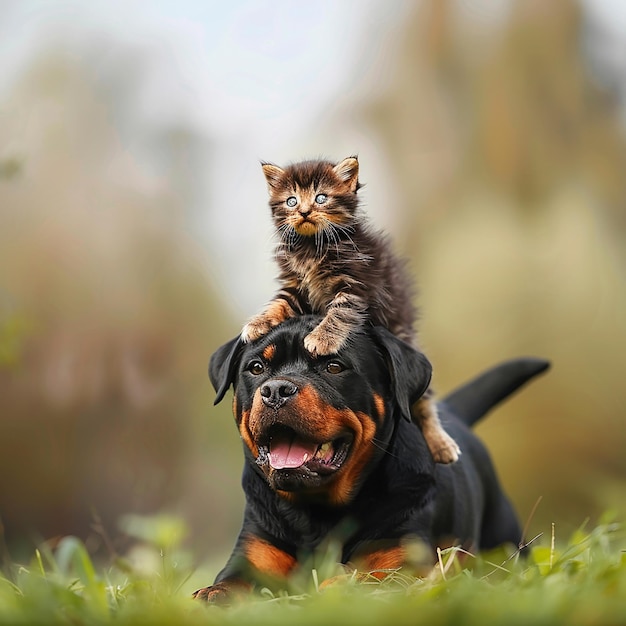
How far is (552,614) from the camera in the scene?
1.57m

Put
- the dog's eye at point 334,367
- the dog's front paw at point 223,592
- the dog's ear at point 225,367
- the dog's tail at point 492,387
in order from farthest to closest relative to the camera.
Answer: the dog's tail at point 492,387 → the dog's ear at point 225,367 → the dog's eye at point 334,367 → the dog's front paw at point 223,592

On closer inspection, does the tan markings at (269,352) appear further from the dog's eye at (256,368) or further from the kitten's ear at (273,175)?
the kitten's ear at (273,175)

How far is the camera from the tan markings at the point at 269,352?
104 inches

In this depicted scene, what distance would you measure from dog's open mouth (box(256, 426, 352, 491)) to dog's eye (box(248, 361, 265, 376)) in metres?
0.24

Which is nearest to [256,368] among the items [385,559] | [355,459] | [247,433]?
[247,433]

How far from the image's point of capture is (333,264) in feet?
8.80

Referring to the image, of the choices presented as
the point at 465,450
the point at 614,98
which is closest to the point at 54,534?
the point at 465,450

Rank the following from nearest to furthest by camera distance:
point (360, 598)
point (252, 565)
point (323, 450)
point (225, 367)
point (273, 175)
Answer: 1. point (360, 598)
2. point (323, 450)
3. point (252, 565)
4. point (225, 367)
5. point (273, 175)

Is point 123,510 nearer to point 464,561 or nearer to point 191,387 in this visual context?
point 191,387

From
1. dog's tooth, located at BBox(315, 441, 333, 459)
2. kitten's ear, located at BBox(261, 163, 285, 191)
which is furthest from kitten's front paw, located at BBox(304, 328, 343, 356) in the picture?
kitten's ear, located at BBox(261, 163, 285, 191)

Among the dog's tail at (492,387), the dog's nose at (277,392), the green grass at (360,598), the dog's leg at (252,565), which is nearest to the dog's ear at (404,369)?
the dog's nose at (277,392)

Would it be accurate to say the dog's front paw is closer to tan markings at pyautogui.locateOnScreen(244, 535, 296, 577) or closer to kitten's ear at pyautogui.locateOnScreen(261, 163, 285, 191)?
tan markings at pyautogui.locateOnScreen(244, 535, 296, 577)

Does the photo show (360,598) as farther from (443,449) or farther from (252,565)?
(443,449)

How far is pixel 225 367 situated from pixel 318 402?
0.42 metres
